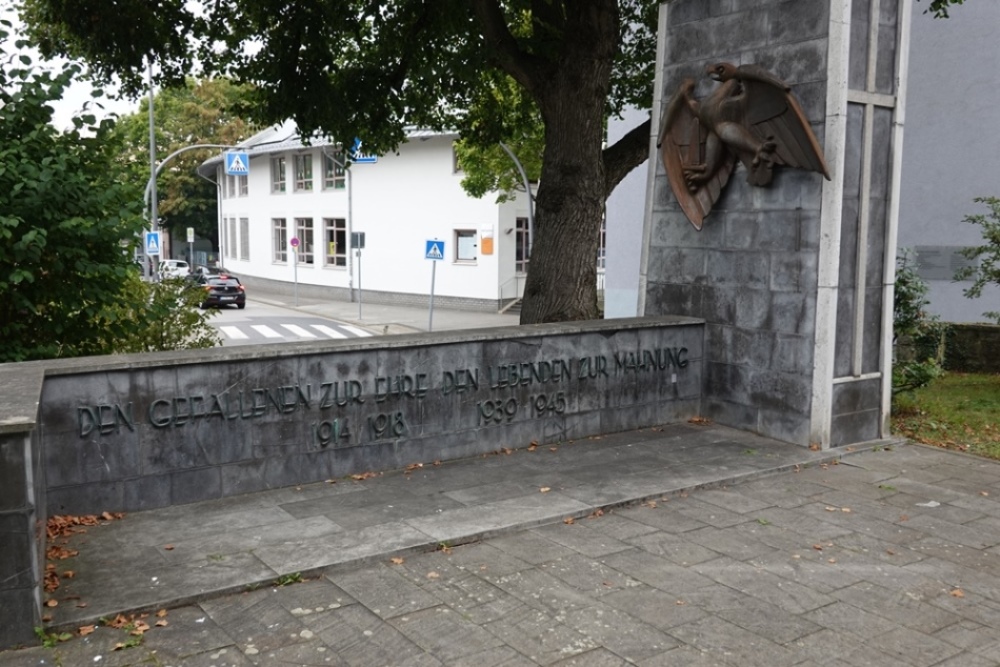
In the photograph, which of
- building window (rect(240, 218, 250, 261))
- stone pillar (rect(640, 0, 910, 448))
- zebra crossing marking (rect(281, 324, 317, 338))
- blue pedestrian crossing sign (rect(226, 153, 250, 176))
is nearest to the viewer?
stone pillar (rect(640, 0, 910, 448))

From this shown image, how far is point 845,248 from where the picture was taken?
9.62m

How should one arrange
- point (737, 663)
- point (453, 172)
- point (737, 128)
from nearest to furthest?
point (737, 663) → point (737, 128) → point (453, 172)

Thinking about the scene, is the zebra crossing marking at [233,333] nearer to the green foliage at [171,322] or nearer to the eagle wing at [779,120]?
the green foliage at [171,322]

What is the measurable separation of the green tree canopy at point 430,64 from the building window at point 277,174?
31.5 metres

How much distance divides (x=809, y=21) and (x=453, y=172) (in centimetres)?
2792

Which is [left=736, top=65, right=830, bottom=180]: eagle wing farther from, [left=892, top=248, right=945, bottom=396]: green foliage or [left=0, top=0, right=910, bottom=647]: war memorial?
[left=892, top=248, right=945, bottom=396]: green foliage

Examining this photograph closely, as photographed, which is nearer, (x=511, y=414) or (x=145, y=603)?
(x=145, y=603)

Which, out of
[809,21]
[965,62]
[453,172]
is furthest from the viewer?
[453,172]

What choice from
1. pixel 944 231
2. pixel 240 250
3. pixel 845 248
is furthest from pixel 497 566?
pixel 240 250

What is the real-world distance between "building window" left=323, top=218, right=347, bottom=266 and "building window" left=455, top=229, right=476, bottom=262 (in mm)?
7643

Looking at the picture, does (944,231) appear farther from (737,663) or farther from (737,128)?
(737,663)

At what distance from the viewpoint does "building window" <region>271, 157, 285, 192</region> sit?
47691 millimetres

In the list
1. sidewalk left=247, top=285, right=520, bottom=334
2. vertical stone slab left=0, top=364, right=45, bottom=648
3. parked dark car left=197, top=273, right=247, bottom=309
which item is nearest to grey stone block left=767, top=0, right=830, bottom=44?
vertical stone slab left=0, top=364, right=45, bottom=648

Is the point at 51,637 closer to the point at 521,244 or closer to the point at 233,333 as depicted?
the point at 233,333
